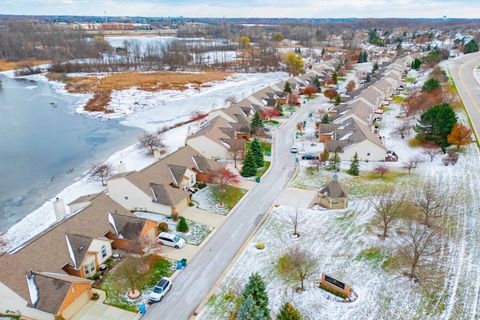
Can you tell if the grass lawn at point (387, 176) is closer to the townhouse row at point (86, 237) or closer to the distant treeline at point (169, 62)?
the townhouse row at point (86, 237)

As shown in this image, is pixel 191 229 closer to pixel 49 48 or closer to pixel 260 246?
pixel 260 246

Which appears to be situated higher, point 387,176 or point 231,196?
point 387,176

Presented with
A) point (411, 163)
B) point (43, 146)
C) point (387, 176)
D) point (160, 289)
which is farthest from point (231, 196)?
point (43, 146)

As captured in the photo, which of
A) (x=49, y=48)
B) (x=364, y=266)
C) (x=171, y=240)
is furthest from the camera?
(x=49, y=48)

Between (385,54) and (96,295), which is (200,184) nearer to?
(96,295)

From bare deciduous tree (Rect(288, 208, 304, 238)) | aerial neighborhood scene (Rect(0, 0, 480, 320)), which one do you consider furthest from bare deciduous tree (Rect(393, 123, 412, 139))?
bare deciduous tree (Rect(288, 208, 304, 238))

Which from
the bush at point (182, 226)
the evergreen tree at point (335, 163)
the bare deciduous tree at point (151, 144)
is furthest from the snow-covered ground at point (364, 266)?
the bare deciduous tree at point (151, 144)
